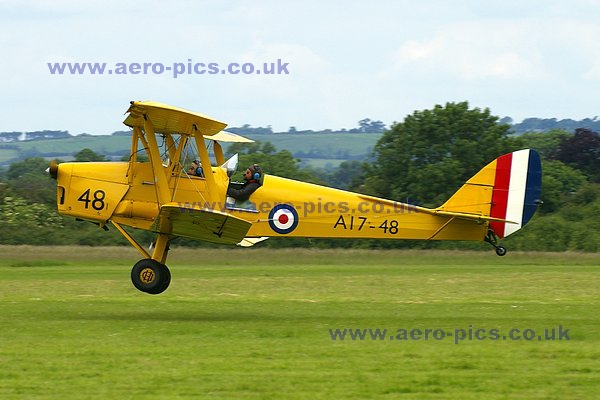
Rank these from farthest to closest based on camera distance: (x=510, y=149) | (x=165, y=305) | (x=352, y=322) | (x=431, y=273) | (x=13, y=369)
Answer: (x=510, y=149)
(x=431, y=273)
(x=165, y=305)
(x=352, y=322)
(x=13, y=369)

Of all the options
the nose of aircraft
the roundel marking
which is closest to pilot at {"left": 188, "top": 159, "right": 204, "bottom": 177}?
the roundel marking

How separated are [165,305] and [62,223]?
15.1 meters

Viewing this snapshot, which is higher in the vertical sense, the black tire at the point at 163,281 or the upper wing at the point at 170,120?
the upper wing at the point at 170,120

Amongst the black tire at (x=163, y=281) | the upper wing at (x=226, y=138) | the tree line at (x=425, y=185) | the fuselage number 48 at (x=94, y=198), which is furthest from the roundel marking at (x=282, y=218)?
the tree line at (x=425, y=185)

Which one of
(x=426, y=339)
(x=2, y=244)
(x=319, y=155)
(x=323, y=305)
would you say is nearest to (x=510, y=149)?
(x=2, y=244)

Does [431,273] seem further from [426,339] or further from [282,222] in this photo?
[426,339]

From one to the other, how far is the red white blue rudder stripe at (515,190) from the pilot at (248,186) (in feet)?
11.6

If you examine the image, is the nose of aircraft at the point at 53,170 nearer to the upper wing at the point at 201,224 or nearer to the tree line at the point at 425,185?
the upper wing at the point at 201,224

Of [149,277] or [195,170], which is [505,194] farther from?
[149,277]

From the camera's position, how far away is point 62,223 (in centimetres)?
2931

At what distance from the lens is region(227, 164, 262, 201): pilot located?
45.7 feet

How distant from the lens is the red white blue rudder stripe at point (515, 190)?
14.2 m

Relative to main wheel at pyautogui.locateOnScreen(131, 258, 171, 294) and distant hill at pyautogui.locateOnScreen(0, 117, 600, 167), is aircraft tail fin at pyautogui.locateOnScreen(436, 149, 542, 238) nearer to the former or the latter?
main wheel at pyautogui.locateOnScreen(131, 258, 171, 294)

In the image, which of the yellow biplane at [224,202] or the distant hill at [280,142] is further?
the distant hill at [280,142]
